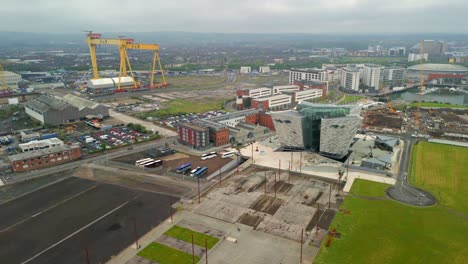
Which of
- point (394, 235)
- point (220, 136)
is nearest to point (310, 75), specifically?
point (220, 136)

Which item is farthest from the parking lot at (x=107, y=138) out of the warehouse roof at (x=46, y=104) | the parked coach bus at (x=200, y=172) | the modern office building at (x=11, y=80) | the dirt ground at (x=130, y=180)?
the modern office building at (x=11, y=80)

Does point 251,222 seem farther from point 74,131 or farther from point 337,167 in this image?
point 74,131

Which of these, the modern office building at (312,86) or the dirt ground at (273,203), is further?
the modern office building at (312,86)

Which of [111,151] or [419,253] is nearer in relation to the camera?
[419,253]

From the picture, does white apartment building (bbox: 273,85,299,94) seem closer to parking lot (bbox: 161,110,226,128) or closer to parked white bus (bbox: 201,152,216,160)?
parking lot (bbox: 161,110,226,128)

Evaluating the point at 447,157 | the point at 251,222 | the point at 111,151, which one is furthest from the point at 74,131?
the point at 447,157

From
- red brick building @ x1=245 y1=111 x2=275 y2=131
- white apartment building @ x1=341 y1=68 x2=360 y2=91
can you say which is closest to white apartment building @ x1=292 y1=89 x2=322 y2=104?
white apartment building @ x1=341 y1=68 x2=360 y2=91

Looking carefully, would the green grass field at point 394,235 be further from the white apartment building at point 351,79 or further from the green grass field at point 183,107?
the white apartment building at point 351,79
